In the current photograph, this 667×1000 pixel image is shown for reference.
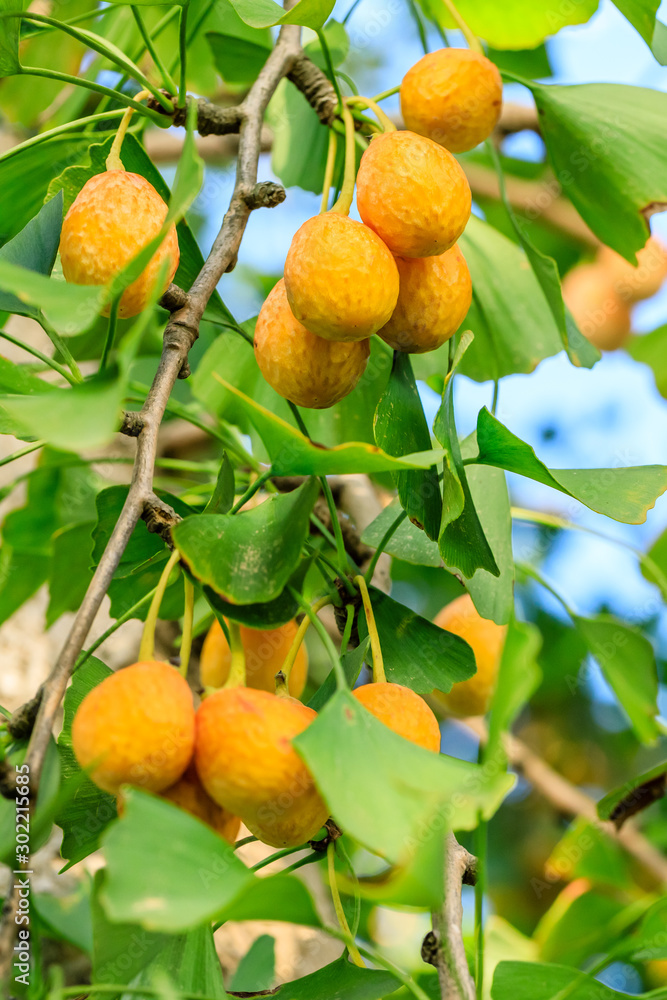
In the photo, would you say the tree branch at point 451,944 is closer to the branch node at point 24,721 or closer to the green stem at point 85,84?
the branch node at point 24,721

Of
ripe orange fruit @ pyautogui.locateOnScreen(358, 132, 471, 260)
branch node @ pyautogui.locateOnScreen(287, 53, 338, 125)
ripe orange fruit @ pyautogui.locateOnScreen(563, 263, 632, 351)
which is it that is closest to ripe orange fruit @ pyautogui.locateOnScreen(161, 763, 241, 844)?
ripe orange fruit @ pyautogui.locateOnScreen(358, 132, 471, 260)

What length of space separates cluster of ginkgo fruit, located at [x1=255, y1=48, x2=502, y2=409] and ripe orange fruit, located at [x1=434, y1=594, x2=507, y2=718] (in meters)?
0.30

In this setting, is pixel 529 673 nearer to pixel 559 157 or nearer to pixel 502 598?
pixel 502 598

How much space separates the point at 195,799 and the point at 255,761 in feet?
0.16

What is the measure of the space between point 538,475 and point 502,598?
0.15 m

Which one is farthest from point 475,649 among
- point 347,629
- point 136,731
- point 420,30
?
point 420,30

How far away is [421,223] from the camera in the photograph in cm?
48

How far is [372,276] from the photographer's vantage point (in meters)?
0.46

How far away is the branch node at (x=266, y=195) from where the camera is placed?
58 cm

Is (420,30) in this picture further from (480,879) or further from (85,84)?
(480,879)

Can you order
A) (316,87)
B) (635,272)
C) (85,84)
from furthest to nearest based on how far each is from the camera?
(635,272) < (316,87) < (85,84)

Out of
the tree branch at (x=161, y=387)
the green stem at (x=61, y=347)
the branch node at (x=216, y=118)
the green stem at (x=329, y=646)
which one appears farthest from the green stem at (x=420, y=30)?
the green stem at (x=329, y=646)

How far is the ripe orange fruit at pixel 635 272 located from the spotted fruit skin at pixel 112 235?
1122 millimetres

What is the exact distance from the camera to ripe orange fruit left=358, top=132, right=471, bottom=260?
48 centimetres
